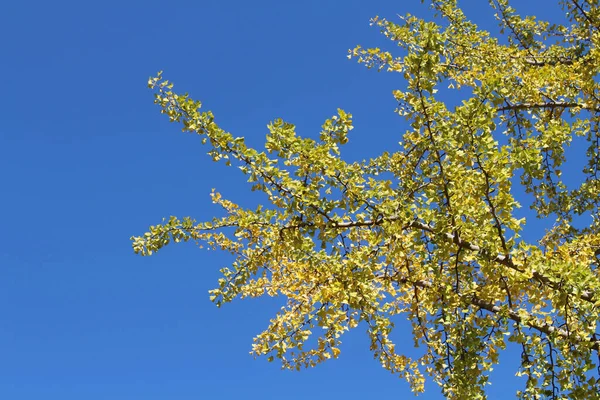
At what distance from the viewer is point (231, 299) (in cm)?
494

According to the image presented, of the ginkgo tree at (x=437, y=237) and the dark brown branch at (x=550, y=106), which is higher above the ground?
the dark brown branch at (x=550, y=106)

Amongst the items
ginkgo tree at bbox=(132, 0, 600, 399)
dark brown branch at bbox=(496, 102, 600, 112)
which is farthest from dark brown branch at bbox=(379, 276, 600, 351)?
dark brown branch at bbox=(496, 102, 600, 112)

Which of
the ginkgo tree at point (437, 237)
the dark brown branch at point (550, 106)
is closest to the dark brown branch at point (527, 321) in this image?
the ginkgo tree at point (437, 237)

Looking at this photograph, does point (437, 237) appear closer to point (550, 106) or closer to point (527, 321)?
point (527, 321)

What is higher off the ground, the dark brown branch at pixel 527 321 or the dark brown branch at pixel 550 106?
the dark brown branch at pixel 550 106

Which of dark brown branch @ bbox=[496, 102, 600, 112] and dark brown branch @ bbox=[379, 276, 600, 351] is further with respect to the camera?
dark brown branch @ bbox=[496, 102, 600, 112]

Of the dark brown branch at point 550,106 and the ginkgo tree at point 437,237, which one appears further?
the dark brown branch at point 550,106

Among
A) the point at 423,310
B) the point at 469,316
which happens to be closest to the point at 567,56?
the point at 423,310

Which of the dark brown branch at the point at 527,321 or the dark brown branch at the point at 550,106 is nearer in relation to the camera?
the dark brown branch at the point at 527,321

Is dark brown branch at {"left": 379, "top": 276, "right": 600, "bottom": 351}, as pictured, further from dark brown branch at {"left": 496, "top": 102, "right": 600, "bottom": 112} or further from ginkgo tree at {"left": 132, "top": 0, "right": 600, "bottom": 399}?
dark brown branch at {"left": 496, "top": 102, "right": 600, "bottom": 112}

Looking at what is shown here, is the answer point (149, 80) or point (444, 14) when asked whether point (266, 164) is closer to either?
→ point (149, 80)

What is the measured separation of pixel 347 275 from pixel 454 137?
1.31 meters

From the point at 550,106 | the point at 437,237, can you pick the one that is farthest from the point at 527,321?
the point at 550,106

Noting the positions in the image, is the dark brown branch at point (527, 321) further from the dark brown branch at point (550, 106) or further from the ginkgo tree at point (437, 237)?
the dark brown branch at point (550, 106)
